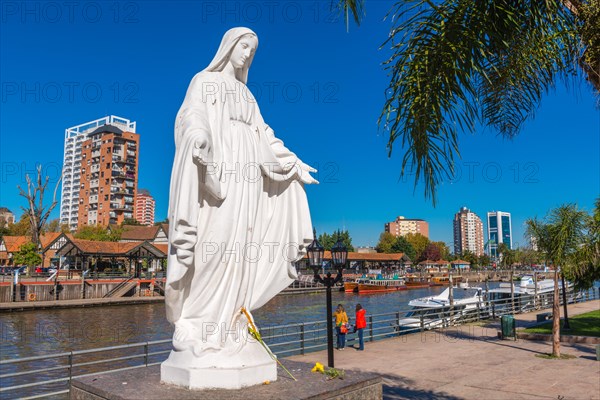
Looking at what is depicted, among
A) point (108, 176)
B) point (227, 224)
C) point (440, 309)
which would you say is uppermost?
point (108, 176)

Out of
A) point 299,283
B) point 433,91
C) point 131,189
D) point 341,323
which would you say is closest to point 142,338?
point 341,323

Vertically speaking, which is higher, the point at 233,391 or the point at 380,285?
the point at 233,391

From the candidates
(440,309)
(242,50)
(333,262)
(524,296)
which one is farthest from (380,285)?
(242,50)

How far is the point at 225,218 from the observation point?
415 cm

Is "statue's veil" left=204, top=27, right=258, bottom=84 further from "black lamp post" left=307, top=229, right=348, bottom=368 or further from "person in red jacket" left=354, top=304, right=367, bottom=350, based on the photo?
"person in red jacket" left=354, top=304, right=367, bottom=350

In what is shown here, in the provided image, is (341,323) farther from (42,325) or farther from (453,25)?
(42,325)

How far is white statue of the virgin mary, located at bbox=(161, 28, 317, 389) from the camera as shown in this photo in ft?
12.7

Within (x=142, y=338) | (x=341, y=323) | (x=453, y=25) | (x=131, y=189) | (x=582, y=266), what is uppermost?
(x=131, y=189)

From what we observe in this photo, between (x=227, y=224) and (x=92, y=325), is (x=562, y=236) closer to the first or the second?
(x=227, y=224)

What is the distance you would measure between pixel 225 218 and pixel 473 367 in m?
8.85

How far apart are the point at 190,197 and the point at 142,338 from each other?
61.1 ft

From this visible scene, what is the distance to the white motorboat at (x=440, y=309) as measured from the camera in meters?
17.7

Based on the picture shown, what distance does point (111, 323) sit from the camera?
25.1m

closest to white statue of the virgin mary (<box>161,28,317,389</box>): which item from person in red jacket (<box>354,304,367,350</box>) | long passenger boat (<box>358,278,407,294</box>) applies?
person in red jacket (<box>354,304,367,350</box>)
